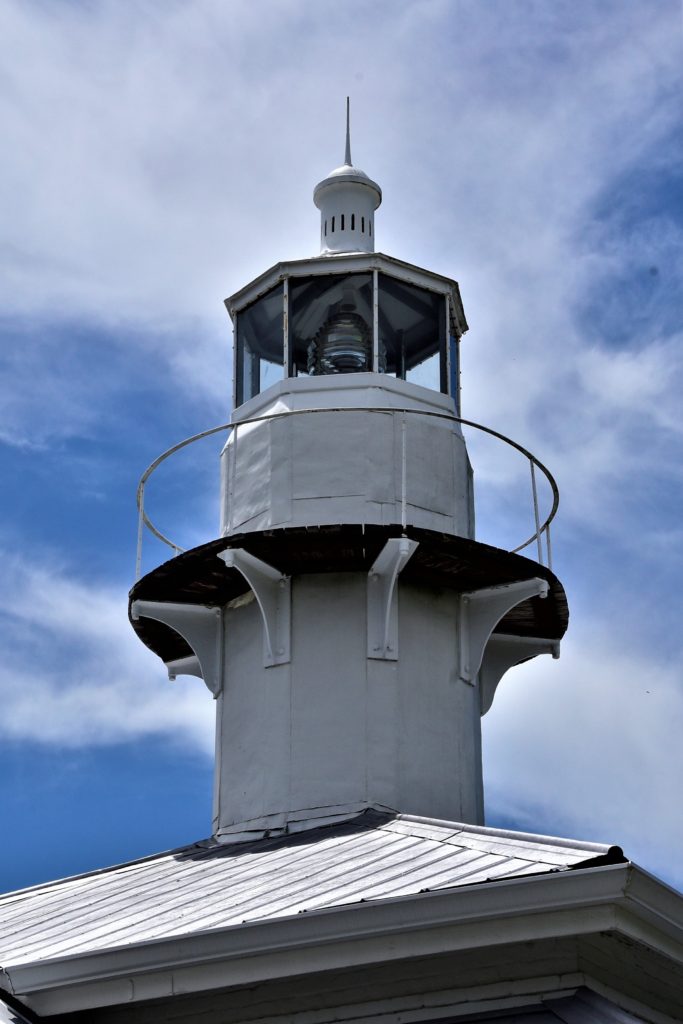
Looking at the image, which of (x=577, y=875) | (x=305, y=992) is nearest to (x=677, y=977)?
(x=577, y=875)

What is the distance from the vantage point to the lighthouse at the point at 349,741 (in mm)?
8500

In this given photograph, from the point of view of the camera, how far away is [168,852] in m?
13.1

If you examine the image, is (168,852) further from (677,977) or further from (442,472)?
(677,977)

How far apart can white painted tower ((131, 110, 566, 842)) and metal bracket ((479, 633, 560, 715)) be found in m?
0.02

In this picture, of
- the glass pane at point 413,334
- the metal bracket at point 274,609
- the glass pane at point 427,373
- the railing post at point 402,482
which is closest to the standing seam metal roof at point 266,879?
the metal bracket at point 274,609

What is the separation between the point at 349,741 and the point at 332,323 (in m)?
4.31

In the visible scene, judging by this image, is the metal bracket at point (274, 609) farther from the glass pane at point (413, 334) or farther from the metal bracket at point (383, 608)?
the glass pane at point (413, 334)

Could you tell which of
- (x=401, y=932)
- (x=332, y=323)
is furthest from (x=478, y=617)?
(x=401, y=932)

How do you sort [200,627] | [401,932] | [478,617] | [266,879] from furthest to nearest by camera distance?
[200,627], [478,617], [266,879], [401,932]

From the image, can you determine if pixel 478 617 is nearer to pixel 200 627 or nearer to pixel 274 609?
pixel 274 609

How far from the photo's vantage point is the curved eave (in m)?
13.1

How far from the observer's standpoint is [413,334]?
15.4m

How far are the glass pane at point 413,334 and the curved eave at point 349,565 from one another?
2.39 metres

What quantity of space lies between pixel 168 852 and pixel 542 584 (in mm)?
3985
